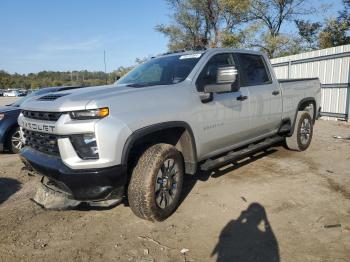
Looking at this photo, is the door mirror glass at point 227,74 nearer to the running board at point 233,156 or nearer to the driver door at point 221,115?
the driver door at point 221,115

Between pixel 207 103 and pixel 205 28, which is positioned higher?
pixel 205 28

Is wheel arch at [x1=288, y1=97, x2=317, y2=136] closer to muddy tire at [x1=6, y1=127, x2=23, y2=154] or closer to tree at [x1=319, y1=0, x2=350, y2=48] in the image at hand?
muddy tire at [x1=6, y1=127, x2=23, y2=154]

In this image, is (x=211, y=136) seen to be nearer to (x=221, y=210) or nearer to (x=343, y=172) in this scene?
(x=221, y=210)

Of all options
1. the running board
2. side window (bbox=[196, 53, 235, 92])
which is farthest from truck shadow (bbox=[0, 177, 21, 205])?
side window (bbox=[196, 53, 235, 92])

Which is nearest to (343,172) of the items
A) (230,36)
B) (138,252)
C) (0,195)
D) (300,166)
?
(300,166)

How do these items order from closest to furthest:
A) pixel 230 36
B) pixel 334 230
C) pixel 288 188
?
pixel 334 230, pixel 288 188, pixel 230 36

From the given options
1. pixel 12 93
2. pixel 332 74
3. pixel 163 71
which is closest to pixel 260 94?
pixel 163 71

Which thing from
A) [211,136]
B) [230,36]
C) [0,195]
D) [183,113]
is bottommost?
[0,195]

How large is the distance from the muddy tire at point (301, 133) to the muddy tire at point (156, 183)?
138 inches

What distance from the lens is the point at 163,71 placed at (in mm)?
4633

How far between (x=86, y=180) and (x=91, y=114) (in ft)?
2.03

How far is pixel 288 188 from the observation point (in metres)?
4.71

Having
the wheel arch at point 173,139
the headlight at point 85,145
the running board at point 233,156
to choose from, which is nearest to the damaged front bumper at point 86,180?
the headlight at point 85,145

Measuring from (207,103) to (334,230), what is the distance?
197cm
